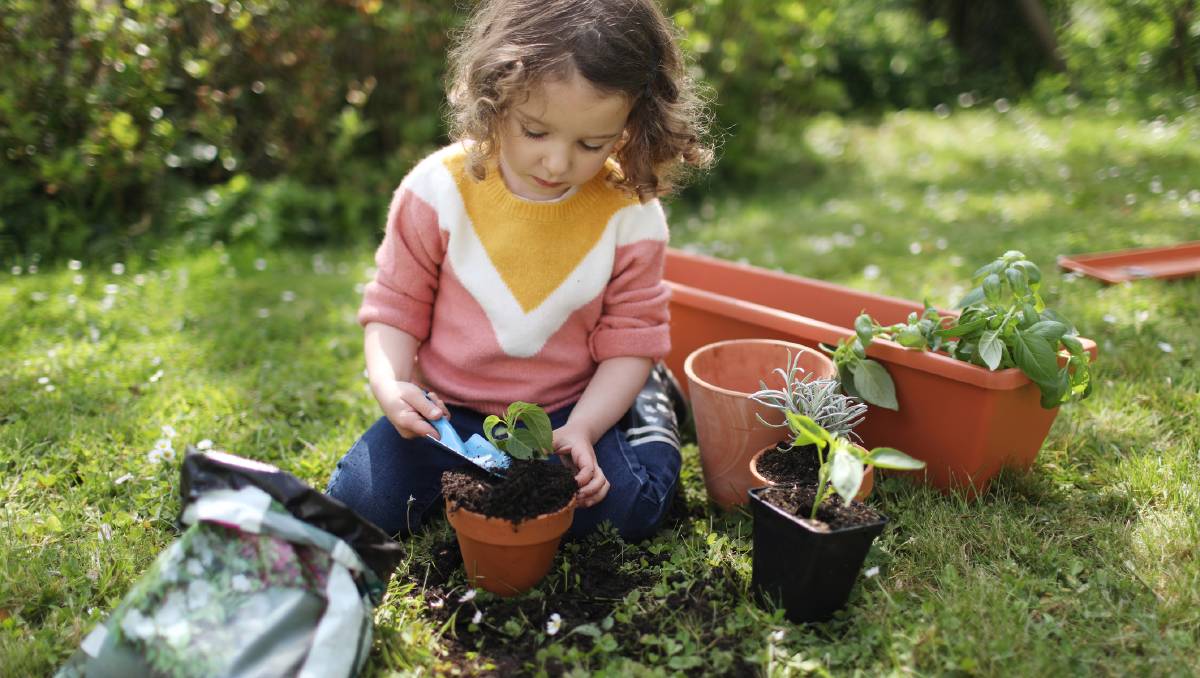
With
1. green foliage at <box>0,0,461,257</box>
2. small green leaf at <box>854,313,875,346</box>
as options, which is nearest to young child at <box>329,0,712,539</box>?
small green leaf at <box>854,313,875,346</box>

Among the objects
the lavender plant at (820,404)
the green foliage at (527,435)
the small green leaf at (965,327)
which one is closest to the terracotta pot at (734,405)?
the lavender plant at (820,404)

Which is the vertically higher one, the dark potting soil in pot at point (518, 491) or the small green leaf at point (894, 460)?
the small green leaf at point (894, 460)

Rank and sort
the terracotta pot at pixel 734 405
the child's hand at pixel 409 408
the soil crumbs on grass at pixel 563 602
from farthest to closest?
the terracotta pot at pixel 734 405
the child's hand at pixel 409 408
the soil crumbs on grass at pixel 563 602

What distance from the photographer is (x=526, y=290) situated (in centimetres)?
219

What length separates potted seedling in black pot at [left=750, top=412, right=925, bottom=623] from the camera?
64.7 inches

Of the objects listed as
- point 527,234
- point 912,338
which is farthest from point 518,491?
point 912,338

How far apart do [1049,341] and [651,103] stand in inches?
42.0

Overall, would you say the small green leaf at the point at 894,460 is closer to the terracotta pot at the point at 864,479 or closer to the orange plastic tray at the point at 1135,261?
the terracotta pot at the point at 864,479

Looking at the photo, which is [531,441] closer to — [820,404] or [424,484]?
[424,484]

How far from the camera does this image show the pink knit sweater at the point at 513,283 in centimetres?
220

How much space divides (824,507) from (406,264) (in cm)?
117

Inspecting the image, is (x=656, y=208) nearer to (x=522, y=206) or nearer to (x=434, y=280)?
(x=522, y=206)

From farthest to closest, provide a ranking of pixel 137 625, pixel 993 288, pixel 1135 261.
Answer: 1. pixel 1135 261
2. pixel 993 288
3. pixel 137 625

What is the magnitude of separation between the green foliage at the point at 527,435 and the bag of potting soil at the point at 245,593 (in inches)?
14.0
